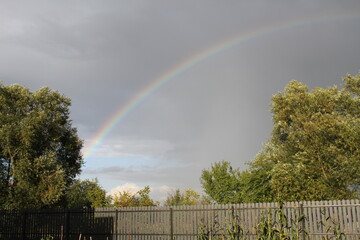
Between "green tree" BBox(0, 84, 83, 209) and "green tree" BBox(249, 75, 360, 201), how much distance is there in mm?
15592

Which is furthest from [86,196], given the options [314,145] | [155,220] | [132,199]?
[314,145]

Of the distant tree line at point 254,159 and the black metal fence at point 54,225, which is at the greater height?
the distant tree line at point 254,159

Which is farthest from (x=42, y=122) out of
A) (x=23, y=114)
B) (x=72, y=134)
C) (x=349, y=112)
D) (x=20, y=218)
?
(x=349, y=112)

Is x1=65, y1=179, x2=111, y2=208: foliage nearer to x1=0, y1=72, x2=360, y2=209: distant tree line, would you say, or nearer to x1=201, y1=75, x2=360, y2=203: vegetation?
x1=0, y1=72, x2=360, y2=209: distant tree line

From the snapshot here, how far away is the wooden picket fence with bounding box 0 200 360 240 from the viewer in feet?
46.2

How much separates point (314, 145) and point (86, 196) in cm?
2315

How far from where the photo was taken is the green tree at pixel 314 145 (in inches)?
903

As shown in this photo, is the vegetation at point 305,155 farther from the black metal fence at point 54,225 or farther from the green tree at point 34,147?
the green tree at point 34,147

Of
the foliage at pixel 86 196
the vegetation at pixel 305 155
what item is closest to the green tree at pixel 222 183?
the vegetation at pixel 305 155

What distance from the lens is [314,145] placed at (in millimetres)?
25422

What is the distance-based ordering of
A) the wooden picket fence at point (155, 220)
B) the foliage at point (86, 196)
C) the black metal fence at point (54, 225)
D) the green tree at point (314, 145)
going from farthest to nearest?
the foliage at point (86, 196) < the green tree at point (314, 145) < the black metal fence at point (54, 225) < the wooden picket fence at point (155, 220)

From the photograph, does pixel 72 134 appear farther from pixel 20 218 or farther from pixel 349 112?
pixel 349 112

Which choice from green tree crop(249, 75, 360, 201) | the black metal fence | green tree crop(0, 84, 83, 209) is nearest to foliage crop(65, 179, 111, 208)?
green tree crop(0, 84, 83, 209)

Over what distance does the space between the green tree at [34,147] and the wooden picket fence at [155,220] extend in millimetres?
4034
